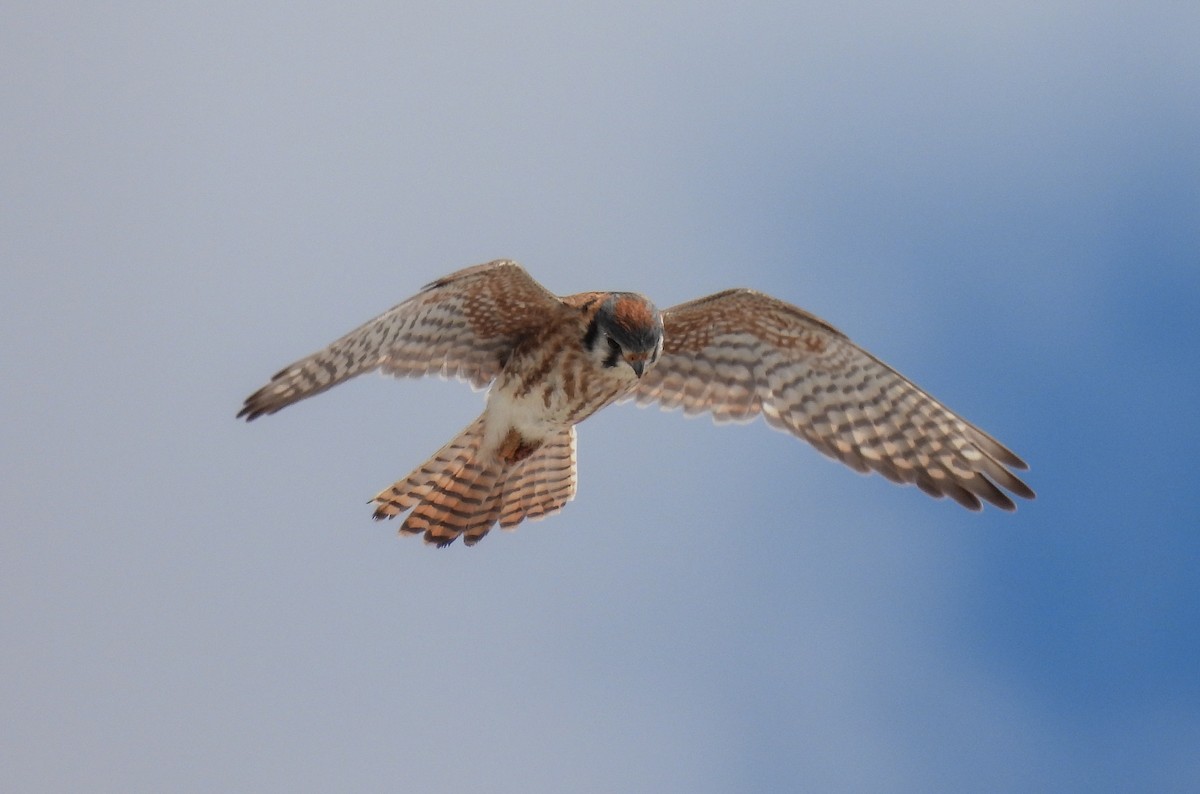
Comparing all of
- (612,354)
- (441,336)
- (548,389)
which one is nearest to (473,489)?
(548,389)

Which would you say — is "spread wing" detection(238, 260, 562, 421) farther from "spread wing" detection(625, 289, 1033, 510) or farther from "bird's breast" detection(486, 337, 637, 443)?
"spread wing" detection(625, 289, 1033, 510)

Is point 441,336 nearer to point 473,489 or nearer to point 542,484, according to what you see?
point 473,489

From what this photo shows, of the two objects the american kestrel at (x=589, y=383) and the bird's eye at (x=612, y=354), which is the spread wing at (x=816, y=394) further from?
the bird's eye at (x=612, y=354)

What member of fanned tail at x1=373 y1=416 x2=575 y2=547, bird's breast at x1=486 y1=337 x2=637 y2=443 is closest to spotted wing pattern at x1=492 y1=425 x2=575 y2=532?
fanned tail at x1=373 y1=416 x2=575 y2=547

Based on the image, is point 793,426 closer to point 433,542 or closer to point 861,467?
point 861,467

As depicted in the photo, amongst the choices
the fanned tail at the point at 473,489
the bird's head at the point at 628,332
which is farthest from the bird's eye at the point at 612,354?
the fanned tail at the point at 473,489

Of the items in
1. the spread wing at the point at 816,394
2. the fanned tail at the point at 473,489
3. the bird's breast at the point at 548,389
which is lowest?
the fanned tail at the point at 473,489

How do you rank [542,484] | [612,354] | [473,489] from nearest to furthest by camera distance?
1. [612,354]
2. [473,489]
3. [542,484]

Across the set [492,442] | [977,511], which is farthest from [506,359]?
[977,511]
